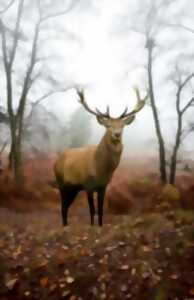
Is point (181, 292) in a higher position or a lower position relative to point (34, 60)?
lower

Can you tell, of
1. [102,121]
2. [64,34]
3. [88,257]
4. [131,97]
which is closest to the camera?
[88,257]

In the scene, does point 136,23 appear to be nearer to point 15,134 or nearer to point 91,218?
point 15,134

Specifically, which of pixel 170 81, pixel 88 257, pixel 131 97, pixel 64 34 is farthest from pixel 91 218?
pixel 64 34

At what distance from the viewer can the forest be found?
364 centimetres

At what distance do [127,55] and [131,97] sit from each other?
415 mm

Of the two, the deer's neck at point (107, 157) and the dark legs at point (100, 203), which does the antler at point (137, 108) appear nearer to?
the deer's neck at point (107, 157)

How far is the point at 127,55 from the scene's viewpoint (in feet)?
14.7

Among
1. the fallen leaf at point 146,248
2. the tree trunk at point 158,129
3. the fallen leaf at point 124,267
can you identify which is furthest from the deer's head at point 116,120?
the fallen leaf at point 124,267

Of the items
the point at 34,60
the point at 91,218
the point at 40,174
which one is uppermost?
the point at 34,60

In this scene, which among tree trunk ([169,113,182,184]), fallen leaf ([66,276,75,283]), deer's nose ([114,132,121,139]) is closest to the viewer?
fallen leaf ([66,276,75,283])

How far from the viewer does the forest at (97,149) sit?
3.64m

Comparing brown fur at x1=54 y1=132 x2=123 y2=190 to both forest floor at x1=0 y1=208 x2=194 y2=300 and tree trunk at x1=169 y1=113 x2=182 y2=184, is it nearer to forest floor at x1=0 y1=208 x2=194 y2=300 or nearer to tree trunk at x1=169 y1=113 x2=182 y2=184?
forest floor at x1=0 y1=208 x2=194 y2=300

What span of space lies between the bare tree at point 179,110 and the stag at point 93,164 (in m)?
0.35

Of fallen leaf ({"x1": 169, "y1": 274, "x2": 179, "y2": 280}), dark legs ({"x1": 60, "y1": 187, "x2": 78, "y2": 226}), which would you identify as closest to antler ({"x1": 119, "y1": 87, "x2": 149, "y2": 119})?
dark legs ({"x1": 60, "y1": 187, "x2": 78, "y2": 226})
